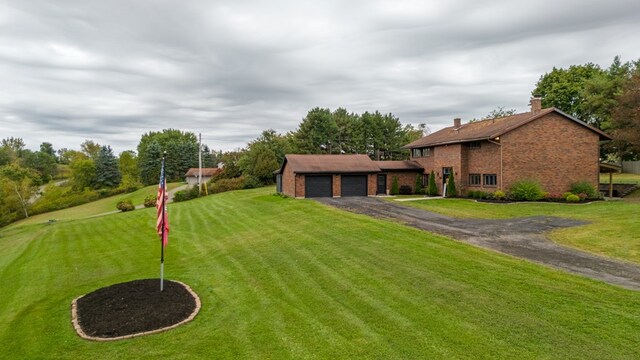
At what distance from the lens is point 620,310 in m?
7.68

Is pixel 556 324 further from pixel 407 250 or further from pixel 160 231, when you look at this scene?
pixel 160 231

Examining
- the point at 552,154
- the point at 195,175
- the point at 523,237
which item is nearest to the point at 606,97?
the point at 552,154

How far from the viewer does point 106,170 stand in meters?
71.2

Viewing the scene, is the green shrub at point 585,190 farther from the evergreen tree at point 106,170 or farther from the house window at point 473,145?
the evergreen tree at point 106,170

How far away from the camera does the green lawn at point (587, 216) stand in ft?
42.7

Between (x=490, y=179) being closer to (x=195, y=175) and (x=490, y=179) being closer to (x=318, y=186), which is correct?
(x=318, y=186)

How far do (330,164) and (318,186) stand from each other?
2.47 metres

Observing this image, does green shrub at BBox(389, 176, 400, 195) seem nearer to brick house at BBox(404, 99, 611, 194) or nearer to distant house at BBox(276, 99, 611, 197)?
distant house at BBox(276, 99, 611, 197)

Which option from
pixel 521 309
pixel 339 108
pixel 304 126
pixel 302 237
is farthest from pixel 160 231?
pixel 339 108

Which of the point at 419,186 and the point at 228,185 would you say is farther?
the point at 228,185

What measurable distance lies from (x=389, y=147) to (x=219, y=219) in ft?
133

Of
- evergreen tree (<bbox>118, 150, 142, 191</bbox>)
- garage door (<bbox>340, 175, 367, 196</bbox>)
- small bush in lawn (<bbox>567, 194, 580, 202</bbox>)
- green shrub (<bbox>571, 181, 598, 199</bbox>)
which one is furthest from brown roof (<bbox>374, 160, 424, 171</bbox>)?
evergreen tree (<bbox>118, 150, 142, 191</bbox>)

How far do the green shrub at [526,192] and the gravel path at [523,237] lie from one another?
6.21 meters

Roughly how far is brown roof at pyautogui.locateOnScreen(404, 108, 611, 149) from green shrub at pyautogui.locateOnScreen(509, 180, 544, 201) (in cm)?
375
